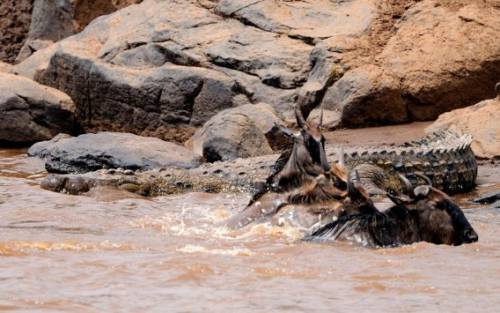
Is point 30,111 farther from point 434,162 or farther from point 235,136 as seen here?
point 434,162

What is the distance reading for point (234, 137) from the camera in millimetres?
11758

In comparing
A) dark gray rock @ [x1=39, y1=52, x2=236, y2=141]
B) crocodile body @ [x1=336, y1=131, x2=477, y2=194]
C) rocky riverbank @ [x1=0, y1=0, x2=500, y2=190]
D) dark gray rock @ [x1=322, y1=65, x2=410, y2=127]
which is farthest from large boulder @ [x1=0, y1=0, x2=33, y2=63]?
crocodile body @ [x1=336, y1=131, x2=477, y2=194]

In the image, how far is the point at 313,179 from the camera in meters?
6.92

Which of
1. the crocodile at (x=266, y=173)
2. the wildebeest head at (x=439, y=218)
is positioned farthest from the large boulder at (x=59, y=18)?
the wildebeest head at (x=439, y=218)

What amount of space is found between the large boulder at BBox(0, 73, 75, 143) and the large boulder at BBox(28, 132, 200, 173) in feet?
6.08

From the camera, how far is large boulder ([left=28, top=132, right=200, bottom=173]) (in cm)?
1154

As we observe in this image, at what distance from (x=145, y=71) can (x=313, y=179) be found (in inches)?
309

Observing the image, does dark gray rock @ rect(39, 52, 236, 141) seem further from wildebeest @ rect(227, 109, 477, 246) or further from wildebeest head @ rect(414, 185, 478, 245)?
wildebeest head @ rect(414, 185, 478, 245)

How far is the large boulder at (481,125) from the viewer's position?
11250 millimetres

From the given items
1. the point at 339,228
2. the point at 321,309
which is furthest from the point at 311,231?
the point at 321,309

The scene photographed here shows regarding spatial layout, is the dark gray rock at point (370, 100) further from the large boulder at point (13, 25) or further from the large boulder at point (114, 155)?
the large boulder at point (13, 25)

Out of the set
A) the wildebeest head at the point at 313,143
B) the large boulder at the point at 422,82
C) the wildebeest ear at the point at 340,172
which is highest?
the wildebeest head at the point at 313,143

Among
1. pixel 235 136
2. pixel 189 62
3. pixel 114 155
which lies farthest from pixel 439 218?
pixel 189 62

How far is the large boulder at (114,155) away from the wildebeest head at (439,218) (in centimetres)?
541
